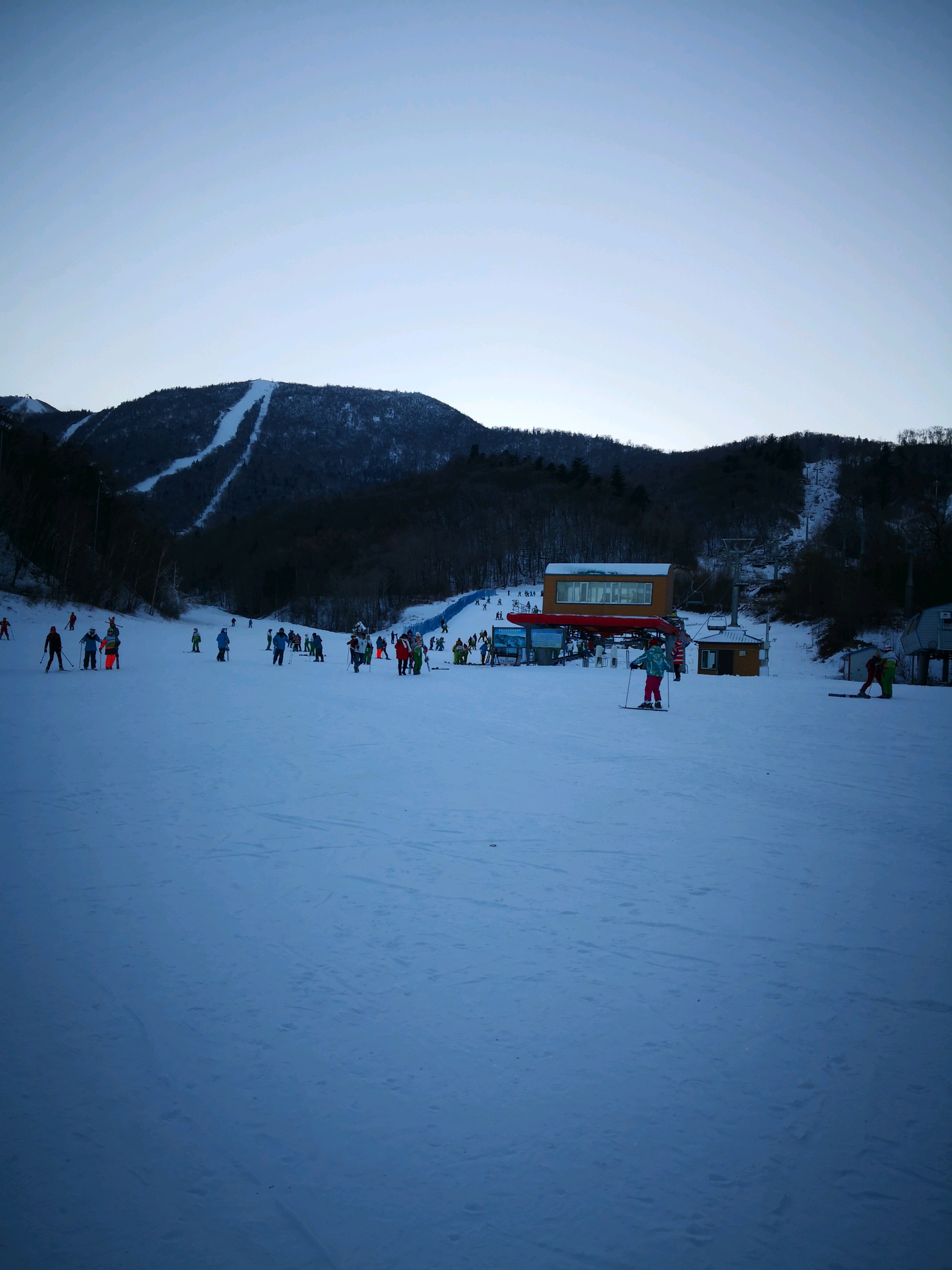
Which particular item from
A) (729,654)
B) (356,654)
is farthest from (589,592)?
(356,654)

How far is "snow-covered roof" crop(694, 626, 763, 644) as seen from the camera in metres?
32.4

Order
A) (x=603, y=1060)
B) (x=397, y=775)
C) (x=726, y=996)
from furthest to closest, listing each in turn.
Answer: (x=397, y=775) < (x=726, y=996) < (x=603, y=1060)

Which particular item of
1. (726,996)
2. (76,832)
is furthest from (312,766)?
(726,996)

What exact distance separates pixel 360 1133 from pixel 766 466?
141 m

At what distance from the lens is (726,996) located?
11.3 feet

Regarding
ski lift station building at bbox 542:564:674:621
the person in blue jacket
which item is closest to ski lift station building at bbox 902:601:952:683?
ski lift station building at bbox 542:564:674:621

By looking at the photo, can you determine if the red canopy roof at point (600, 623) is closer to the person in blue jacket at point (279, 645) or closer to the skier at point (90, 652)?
the person in blue jacket at point (279, 645)

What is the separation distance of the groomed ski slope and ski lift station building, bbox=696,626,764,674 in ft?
85.1

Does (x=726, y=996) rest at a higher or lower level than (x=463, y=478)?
lower

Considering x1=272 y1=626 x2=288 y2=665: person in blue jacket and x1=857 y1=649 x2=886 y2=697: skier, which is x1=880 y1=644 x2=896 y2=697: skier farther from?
x1=272 y1=626 x2=288 y2=665: person in blue jacket

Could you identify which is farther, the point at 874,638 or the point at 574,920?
the point at 874,638

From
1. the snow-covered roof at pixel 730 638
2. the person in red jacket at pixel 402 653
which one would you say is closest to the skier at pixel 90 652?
the person in red jacket at pixel 402 653

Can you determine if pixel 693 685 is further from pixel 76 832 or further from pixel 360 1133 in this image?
pixel 360 1133

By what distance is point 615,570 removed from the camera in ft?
151
